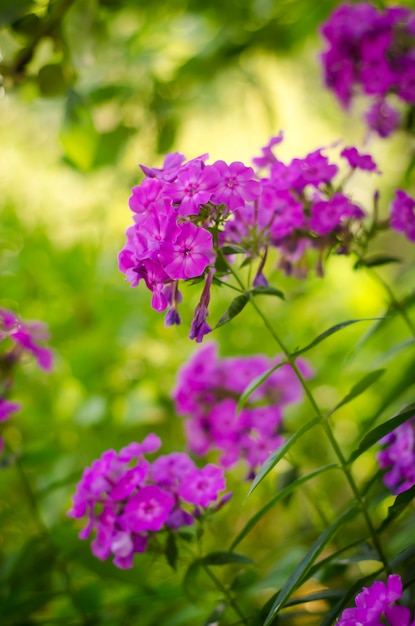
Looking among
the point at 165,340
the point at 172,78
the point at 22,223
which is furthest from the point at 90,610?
the point at 22,223

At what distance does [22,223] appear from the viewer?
1.88 metres

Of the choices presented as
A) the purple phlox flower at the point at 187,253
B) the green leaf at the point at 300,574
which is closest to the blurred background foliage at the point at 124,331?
the green leaf at the point at 300,574

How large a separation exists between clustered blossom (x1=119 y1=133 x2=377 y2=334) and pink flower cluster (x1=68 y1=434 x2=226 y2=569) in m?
0.19

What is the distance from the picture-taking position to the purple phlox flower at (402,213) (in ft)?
2.60

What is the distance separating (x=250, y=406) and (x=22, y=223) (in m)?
1.04

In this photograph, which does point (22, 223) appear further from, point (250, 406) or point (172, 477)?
point (172, 477)

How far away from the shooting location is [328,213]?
76 centimetres

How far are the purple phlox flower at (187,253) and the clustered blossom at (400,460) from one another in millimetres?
325

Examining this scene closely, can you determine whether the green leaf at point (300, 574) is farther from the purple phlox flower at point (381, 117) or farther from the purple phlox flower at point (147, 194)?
the purple phlox flower at point (381, 117)

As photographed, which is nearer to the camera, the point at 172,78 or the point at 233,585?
the point at 233,585

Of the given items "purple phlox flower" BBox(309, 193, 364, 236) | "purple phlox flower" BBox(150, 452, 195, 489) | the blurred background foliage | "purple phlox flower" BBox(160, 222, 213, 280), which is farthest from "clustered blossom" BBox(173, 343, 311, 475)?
"purple phlox flower" BBox(160, 222, 213, 280)

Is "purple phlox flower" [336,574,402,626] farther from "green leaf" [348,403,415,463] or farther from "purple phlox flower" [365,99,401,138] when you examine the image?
"purple phlox flower" [365,99,401,138]

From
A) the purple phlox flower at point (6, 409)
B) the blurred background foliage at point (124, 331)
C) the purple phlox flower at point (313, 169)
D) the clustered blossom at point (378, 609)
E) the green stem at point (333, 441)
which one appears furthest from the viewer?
the blurred background foliage at point (124, 331)

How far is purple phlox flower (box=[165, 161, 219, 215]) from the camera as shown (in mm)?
584
